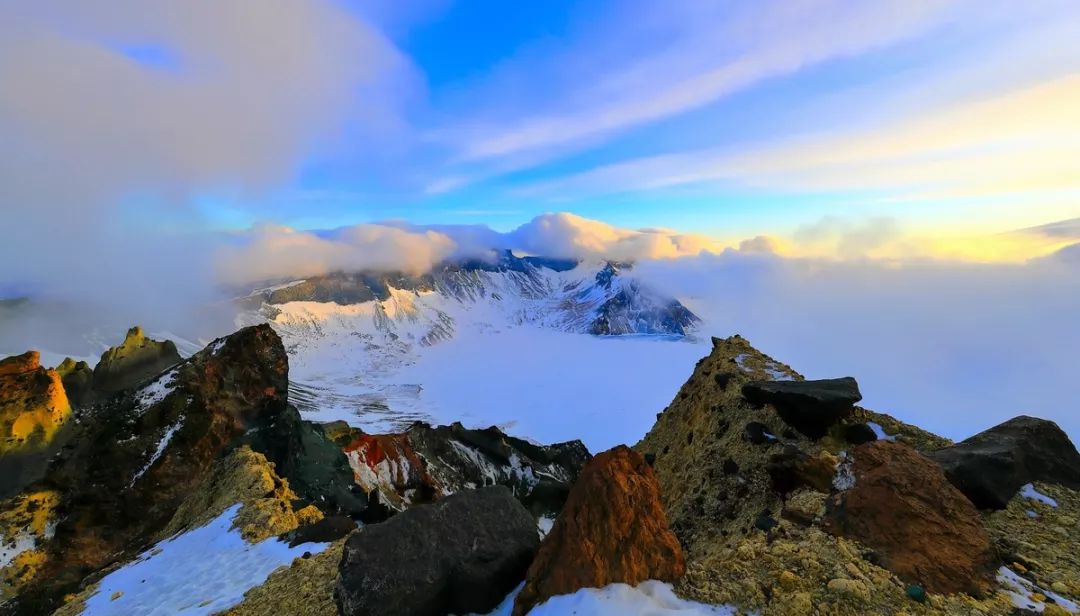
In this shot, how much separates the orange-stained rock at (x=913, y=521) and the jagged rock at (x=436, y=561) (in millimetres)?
7262

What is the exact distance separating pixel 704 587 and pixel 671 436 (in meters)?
17.6

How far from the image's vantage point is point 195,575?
17.0 meters

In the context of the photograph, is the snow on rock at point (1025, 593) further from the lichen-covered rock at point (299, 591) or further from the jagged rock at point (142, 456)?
the jagged rock at point (142, 456)

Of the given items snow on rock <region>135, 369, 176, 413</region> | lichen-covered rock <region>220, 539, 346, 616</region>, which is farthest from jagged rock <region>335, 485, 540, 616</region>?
snow on rock <region>135, 369, 176, 413</region>

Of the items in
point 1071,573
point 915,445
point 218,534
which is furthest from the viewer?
point 218,534

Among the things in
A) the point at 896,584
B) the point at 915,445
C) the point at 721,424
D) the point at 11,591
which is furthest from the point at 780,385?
the point at 11,591

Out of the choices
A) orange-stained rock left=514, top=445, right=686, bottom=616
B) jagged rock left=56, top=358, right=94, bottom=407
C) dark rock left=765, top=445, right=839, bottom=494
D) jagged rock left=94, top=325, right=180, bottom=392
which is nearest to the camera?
orange-stained rock left=514, top=445, right=686, bottom=616

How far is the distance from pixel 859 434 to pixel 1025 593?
8738mm

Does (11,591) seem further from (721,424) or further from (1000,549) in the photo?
(1000,549)

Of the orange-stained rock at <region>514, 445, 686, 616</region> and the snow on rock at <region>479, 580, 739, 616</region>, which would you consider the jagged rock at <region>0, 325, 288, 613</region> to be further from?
the snow on rock at <region>479, 580, 739, 616</region>

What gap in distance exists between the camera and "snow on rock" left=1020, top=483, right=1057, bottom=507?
43.0ft

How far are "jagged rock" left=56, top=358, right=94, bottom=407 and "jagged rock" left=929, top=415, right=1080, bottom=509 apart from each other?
59.4 metres

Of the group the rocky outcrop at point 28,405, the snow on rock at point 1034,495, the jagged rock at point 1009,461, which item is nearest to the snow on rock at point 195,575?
the jagged rock at point 1009,461

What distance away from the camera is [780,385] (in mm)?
19750
